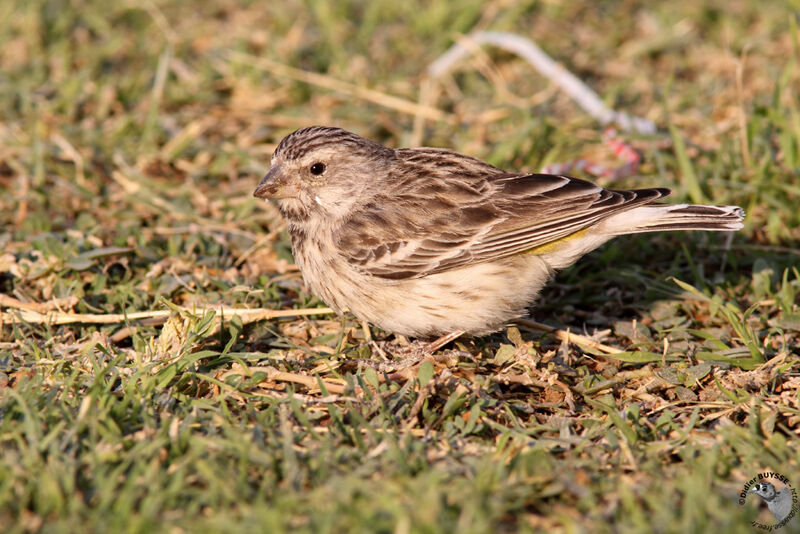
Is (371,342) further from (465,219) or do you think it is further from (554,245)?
(554,245)

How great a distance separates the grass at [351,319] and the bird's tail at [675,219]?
2.21 feet

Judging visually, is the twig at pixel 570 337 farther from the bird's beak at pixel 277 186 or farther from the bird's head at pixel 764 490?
the bird's beak at pixel 277 186

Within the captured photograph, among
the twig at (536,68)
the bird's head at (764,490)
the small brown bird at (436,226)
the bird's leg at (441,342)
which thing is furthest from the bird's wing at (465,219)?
the twig at (536,68)

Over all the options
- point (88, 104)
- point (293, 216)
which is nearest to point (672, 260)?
point (293, 216)

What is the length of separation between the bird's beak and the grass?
0.65m

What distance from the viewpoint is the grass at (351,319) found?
385 cm

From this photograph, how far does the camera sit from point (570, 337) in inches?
→ 224

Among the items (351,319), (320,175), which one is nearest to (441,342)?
(351,319)

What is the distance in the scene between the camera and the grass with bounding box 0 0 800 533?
3848mm

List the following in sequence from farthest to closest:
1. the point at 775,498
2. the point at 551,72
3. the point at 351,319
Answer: the point at 551,72
the point at 351,319
the point at 775,498

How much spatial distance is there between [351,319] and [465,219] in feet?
3.46

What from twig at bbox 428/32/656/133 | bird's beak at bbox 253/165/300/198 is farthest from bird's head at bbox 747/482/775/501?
twig at bbox 428/32/656/133

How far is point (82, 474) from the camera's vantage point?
12.8 ft

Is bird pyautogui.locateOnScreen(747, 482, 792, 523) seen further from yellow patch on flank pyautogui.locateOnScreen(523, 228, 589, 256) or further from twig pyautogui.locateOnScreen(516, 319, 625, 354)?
yellow patch on flank pyautogui.locateOnScreen(523, 228, 589, 256)
